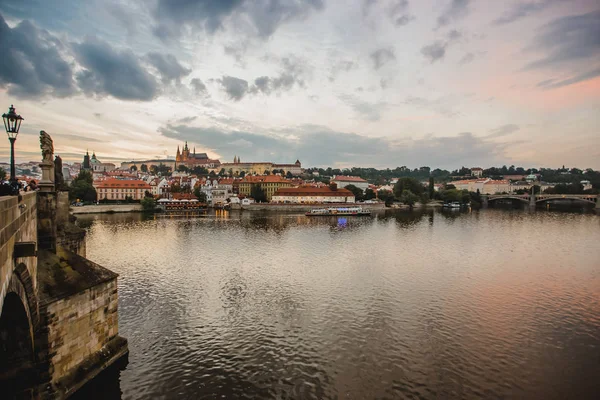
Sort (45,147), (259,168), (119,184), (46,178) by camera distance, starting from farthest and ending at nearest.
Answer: (259,168), (119,184), (45,147), (46,178)

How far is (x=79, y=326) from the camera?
951 centimetres

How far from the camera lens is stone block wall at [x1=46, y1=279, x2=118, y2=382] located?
8703 mm

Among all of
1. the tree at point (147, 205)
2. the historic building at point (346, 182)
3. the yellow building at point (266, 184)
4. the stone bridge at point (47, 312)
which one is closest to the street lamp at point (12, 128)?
the stone bridge at point (47, 312)

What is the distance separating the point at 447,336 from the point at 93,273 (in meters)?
12.7

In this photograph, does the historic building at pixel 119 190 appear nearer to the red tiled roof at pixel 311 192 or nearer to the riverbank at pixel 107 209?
the riverbank at pixel 107 209

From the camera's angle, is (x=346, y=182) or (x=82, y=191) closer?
(x=82, y=191)

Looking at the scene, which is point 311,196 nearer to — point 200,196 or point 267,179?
point 267,179

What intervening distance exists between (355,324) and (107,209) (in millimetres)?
67364

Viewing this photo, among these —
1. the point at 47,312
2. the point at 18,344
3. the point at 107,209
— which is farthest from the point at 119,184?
the point at 18,344

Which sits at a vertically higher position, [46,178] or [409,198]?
[46,178]

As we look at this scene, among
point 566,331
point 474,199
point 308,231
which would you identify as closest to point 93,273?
point 566,331

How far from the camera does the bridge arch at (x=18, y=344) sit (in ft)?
24.4

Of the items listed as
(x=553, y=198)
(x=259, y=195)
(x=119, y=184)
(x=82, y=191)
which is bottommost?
(x=553, y=198)

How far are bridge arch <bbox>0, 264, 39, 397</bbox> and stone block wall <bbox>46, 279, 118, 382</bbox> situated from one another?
45cm
